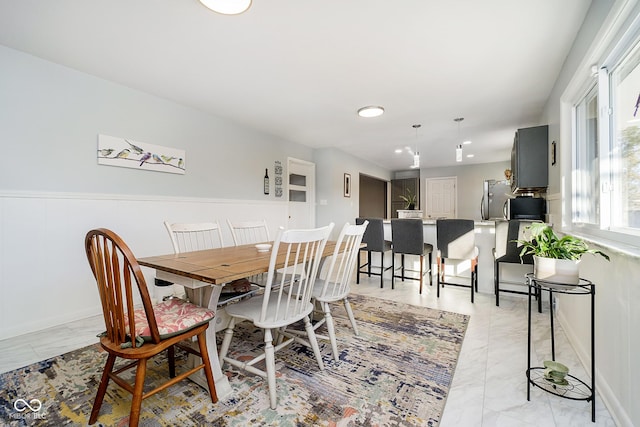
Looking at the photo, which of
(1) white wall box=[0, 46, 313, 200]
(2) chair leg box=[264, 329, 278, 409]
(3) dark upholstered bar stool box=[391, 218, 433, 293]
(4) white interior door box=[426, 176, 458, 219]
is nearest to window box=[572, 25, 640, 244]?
(3) dark upholstered bar stool box=[391, 218, 433, 293]

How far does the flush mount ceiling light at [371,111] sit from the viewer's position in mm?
3414

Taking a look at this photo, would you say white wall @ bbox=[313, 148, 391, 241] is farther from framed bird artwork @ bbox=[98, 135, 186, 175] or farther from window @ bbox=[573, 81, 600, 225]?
window @ bbox=[573, 81, 600, 225]

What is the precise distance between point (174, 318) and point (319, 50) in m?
2.13

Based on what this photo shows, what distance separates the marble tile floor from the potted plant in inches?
26.1

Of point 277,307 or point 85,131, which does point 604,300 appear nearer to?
point 277,307

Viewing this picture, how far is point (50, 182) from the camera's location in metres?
2.42

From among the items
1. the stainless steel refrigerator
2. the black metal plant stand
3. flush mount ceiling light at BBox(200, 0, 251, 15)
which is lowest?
the black metal plant stand

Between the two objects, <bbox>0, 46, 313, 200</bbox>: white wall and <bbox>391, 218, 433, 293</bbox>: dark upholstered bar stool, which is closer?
<bbox>0, 46, 313, 200</bbox>: white wall

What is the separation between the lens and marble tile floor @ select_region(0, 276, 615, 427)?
4.44ft

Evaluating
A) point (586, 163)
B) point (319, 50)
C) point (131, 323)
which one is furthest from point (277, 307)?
point (586, 163)

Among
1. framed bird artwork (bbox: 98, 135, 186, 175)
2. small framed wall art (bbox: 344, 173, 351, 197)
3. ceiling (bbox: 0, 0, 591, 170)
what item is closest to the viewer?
ceiling (bbox: 0, 0, 591, 170)

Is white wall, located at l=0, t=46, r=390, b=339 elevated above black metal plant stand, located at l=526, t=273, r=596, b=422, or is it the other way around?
white wall, located at l=0, t=46, r=390, b=339

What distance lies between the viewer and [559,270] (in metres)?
1.36

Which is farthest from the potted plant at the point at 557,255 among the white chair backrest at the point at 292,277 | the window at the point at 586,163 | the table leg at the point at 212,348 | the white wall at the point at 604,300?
the table leg at the point at 212,348
